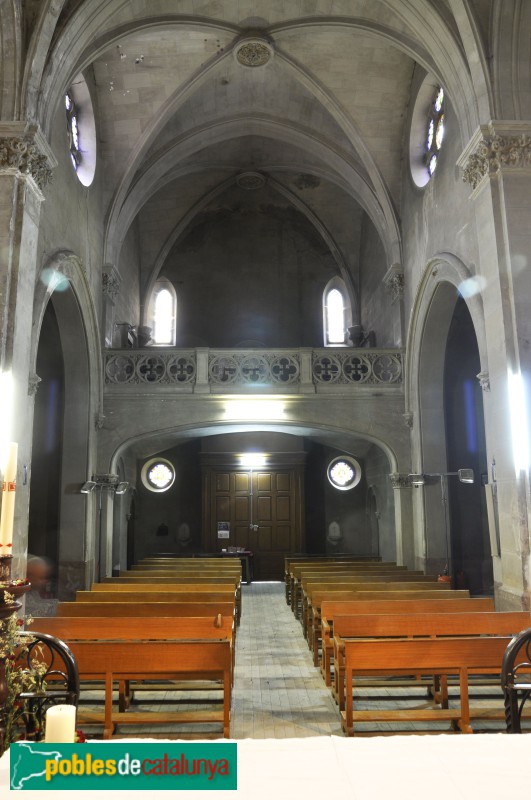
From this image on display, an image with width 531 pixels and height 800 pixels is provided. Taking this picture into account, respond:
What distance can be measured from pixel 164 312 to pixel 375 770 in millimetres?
21179

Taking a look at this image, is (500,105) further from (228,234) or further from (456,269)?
(228,234)

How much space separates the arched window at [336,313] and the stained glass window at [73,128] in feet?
34.3

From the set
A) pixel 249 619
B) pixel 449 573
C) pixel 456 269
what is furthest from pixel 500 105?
pixel 249 619

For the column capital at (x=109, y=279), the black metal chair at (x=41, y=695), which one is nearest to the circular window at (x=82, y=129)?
the column capital at (x=109, y=279)

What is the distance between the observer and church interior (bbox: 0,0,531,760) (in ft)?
33.3

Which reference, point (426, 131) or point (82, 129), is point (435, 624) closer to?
point (426, 131)

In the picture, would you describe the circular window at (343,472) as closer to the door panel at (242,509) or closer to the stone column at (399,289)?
the door panel at (242,509)

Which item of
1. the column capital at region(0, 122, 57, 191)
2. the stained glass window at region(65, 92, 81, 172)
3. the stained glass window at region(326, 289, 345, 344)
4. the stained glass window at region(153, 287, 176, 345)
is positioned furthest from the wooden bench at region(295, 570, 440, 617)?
the stained glass window at region(153, 287, 176, 345)

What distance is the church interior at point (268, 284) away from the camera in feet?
33.3

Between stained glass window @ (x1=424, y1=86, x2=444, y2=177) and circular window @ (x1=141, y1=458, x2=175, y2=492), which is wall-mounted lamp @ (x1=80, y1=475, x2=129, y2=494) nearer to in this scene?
circular window @ (x1=141, y1=458, x2=175, y2=492)

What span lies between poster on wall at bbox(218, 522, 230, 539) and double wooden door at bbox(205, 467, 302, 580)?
0.05 m

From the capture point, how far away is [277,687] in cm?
799

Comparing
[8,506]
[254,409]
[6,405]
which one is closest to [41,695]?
[8,506]

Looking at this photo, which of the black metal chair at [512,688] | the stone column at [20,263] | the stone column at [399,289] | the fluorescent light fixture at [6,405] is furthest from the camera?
the stone column at [399,289]
